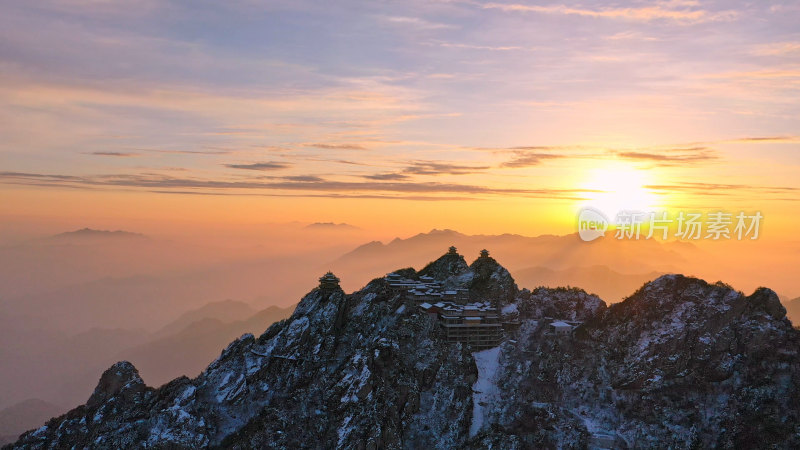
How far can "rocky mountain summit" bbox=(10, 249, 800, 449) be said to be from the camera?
10562cm

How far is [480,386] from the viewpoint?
397 ft

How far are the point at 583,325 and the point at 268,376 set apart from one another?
71.2 m

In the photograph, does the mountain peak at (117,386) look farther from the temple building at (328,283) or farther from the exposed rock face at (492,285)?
the exposed rock face at (492,285)

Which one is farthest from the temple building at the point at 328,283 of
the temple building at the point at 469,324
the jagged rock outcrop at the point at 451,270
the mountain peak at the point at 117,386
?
the mountain peak at the point at 117,386

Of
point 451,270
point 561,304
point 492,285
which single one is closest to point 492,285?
point 492,285

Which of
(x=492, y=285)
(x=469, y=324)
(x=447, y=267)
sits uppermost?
(x=447, y=267)

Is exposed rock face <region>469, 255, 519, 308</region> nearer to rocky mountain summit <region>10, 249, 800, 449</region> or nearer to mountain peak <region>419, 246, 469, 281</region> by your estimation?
mountain peak <region>419, 246, 469, 281</region>

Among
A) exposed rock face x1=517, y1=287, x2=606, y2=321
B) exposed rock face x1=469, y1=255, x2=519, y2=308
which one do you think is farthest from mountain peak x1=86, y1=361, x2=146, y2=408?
exposed rock face x1=517, y1=287, x2=606, y2=321

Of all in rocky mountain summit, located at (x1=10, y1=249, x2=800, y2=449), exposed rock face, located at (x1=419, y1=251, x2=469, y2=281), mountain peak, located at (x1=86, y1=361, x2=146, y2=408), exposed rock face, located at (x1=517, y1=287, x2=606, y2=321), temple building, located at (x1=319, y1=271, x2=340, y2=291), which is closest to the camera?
rocky mountain summit, located at (x1=10, y1=249, x2=800, y2=449)

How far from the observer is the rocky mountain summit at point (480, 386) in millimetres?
105625

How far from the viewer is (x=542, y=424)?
363 ft

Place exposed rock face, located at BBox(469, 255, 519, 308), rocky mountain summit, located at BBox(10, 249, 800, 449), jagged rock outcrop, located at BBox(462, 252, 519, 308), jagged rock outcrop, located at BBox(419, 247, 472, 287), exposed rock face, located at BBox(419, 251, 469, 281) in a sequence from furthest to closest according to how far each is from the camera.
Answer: exposed rock face, located at BBox(419, 251, 469, 281)
jagged rock outcrop, located at BBox(419, 247, 472, 287)
exposed rock face, located at BBox(469, 255, 519, 308)
jagged rock outcrop, located at BBox(462, 252, 519, 308)
rocky mountain summit, located at BBox(10, 249, 800, 449)

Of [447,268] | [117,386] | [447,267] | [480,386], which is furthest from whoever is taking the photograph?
[447,267]

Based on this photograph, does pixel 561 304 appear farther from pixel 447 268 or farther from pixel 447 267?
pixel 447 267
